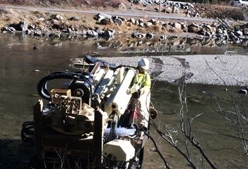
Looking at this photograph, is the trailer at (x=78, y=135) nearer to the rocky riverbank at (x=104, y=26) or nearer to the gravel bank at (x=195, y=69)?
the gravel bank at (x=195, y=69)

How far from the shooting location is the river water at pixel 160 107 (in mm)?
11723

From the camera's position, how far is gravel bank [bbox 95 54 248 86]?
22797 mm

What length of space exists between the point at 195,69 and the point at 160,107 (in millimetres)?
8742

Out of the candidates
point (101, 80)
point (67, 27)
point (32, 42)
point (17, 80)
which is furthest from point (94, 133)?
point (67, 27)

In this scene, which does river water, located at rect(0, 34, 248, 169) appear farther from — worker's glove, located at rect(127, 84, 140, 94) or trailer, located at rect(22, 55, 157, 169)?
trailer, located at rect(22, 55, 157, 169)

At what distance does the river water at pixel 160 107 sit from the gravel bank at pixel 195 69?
3.79 ft

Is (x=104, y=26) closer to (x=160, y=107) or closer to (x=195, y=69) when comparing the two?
(x=195, y=69)

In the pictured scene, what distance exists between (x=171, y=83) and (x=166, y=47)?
45.7 ft

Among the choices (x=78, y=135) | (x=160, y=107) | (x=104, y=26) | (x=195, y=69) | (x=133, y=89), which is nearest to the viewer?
(x=78, y=135)

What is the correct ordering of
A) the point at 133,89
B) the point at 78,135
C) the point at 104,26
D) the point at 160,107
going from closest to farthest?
the point at 78,135 → the point at 133,89 → the point at 160,107 → the point at 104,26

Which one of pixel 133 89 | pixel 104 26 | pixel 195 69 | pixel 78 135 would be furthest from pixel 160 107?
pixel 104 26

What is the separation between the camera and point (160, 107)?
1706 centimetres

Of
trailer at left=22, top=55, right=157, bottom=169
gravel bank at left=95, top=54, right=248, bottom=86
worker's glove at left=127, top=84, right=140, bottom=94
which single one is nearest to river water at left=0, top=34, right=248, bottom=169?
worker's glove at left=127, top=84, right=140, bottom=94

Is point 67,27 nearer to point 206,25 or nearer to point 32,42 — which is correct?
point 32,42
